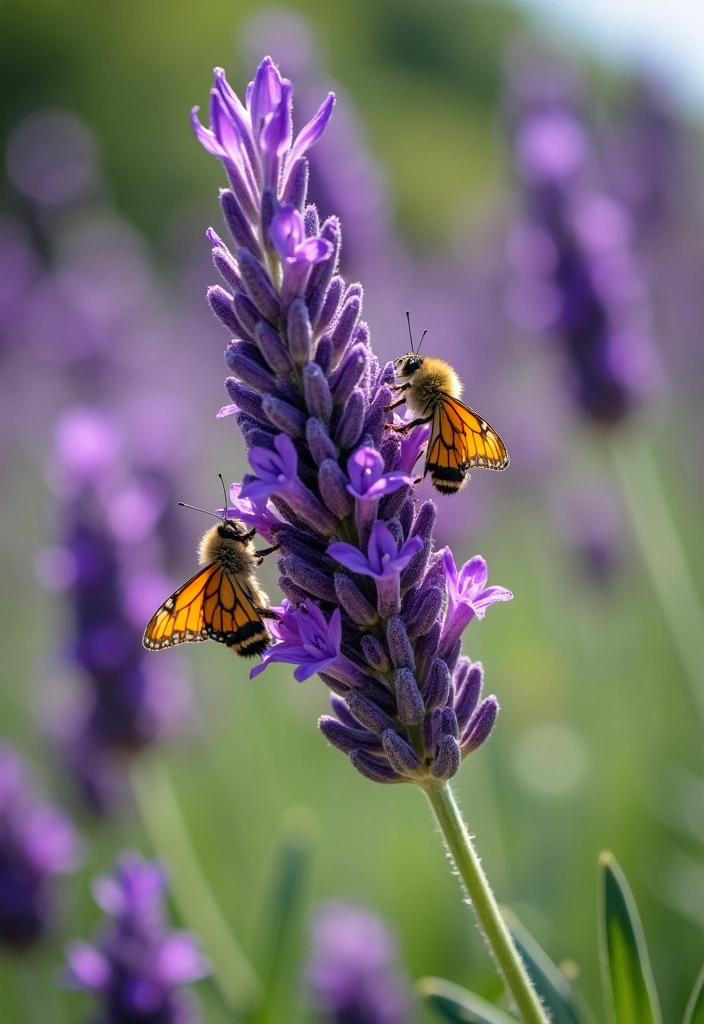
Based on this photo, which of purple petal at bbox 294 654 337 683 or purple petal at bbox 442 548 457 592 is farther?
purple petal at bbox 442 548 457 592

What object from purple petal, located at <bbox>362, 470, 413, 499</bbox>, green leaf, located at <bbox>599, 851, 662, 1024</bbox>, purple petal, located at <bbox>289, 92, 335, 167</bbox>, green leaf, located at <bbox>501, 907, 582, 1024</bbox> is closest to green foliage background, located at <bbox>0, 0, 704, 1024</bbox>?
green leaf, located at <bbox>501, 907, 582, 1024</bbox>

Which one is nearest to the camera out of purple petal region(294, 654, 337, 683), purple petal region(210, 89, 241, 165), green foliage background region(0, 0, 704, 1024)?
purple petal region(294, 654, 337, 683)

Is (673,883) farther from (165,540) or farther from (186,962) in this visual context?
(165,540)

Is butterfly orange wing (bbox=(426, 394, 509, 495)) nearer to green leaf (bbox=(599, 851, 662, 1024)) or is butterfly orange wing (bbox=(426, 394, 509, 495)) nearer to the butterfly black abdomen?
the butterfly black abdomen

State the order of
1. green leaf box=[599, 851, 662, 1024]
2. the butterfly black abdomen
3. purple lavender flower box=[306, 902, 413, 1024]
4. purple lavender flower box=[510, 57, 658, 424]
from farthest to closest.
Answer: purple lavender flower box=[510, 57, 658, 424], purple lavender flower box=[306, 902, 413, 1024], the butterfly black abdomen, green leaf box=[599, 851, 662, 1024]

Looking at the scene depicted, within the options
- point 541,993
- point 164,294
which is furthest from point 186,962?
point 164,294

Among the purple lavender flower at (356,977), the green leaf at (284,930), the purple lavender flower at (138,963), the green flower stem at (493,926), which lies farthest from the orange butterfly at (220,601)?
the purple lavender flower at (356,977)

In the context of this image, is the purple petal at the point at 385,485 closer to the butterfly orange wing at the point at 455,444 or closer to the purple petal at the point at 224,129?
the butterfly orange wing at the point at 455,444
